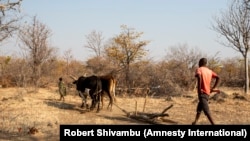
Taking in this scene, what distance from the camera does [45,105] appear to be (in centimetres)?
1628

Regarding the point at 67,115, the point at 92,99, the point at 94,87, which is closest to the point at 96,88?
the point at 94,87

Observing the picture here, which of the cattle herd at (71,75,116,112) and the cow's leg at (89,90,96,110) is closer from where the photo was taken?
the cow's leg at (89,90,96,110)

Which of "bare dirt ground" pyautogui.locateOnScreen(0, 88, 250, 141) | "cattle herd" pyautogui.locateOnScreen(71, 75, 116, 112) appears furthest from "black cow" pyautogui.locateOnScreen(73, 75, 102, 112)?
"bare dirt ground" pyautogui.locateOnScreen(0, 88, 250, 141)

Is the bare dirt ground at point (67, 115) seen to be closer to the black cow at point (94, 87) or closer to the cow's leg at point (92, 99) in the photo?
the cow's leg at point (92, 99)

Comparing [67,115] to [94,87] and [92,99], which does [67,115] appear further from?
[94,87]

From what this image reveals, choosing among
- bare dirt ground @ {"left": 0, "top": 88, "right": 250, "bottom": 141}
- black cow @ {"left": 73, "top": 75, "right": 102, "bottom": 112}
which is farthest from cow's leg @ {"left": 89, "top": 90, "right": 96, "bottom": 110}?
bare dirt ground @ {"left": 0, "top": 88, "right": 250, "bottom": 141}

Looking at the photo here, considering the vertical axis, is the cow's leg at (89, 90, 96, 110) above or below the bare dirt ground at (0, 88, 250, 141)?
above

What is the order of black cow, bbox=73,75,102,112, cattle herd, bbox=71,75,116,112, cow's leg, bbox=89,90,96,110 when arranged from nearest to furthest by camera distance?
1. cow's leg, bbox=89,90,96,110
2. black cow, bbox=73,75,102,112
3. cattle herd, bbox=71,75,116,112

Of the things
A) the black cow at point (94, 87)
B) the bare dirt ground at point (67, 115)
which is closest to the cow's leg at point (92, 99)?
the black cow at point (94, 87)

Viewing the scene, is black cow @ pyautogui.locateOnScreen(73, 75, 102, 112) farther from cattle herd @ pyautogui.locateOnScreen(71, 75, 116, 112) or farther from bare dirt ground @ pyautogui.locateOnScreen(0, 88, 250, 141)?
bare dirt ground @ pyautogui.locateOnScreen(0, 88, 250, 141)

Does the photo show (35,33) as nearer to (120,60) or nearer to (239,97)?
(120,60)

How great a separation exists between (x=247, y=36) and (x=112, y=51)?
989cm

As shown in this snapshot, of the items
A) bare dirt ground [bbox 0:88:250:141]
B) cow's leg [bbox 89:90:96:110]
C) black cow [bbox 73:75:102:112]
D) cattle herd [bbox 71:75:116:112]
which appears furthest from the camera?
cattle herd [bbox 71:75:116:112]

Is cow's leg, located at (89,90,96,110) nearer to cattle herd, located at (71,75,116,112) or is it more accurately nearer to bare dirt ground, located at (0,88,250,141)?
cattle herd, located at (71,75,116,112)
